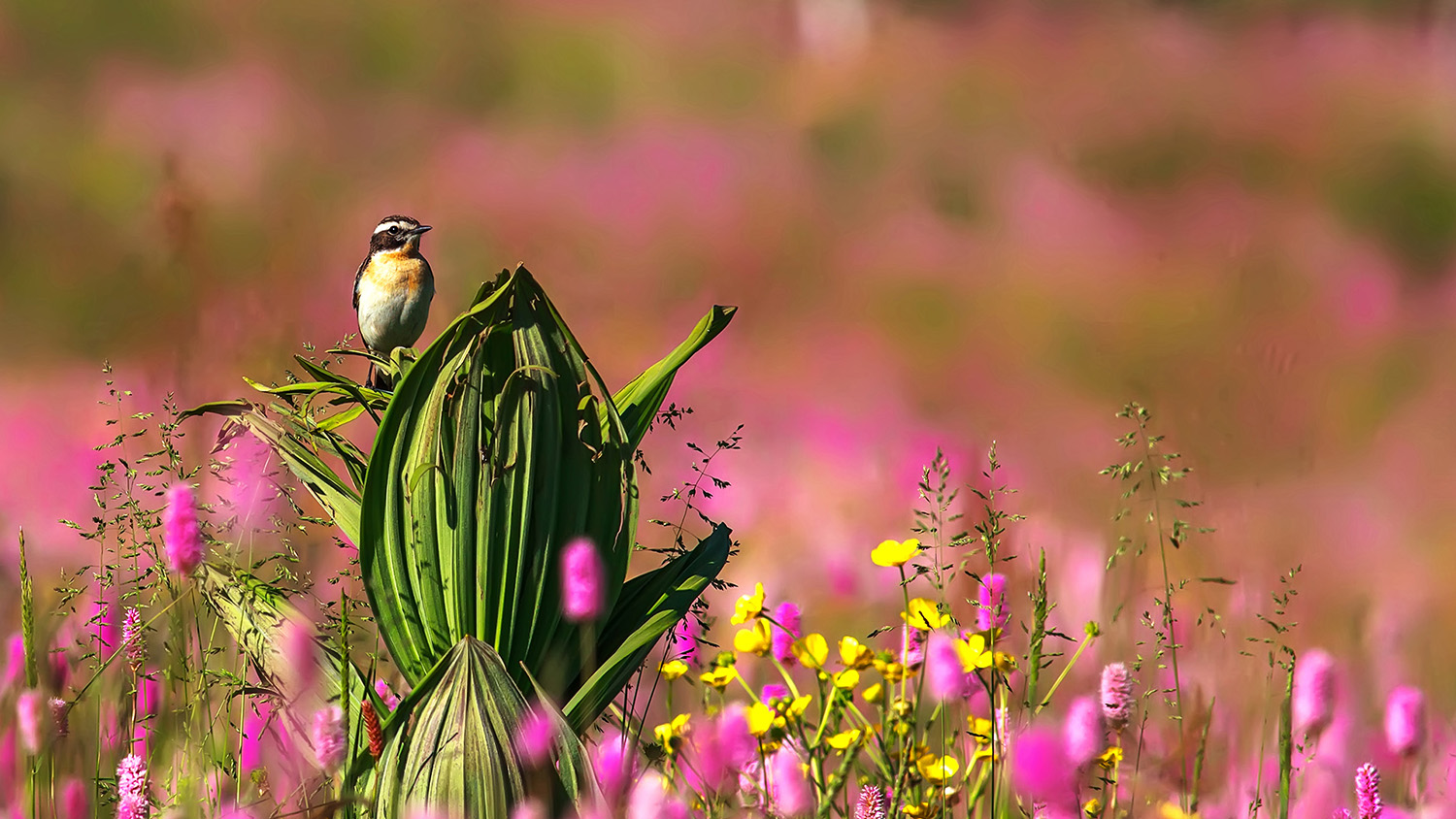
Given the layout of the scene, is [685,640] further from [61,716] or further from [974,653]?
[61,716]

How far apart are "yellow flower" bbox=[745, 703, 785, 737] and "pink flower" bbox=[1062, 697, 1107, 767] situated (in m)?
0.52

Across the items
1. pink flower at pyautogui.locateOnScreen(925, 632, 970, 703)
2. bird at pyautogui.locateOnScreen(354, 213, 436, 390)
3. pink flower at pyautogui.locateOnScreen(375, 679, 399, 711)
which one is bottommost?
pink flower at pyautogui.locateOnScreen(925, 632, 970, 703)

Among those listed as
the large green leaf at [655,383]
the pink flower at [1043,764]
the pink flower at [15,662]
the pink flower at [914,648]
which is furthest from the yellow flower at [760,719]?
the pink flower at [15,662]

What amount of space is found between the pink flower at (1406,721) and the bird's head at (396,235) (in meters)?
2.22

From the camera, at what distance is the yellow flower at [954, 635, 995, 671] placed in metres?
2.08

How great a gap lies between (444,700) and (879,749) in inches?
32.6

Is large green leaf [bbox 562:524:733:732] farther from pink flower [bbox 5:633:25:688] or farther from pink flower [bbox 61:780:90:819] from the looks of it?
pink flower [bbox 5:633:25:688]

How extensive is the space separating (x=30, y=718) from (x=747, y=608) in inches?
43.6

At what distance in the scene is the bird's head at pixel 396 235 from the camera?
305cm

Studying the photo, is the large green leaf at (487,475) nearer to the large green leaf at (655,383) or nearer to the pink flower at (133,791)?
the large green leaf at (655,383)

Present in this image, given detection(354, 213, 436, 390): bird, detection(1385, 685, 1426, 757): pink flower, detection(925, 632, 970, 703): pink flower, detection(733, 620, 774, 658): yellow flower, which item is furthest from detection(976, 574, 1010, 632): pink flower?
detection(354, 213, 436, 390): bird

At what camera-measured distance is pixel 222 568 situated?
7.24ft

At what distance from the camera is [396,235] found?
10.3 ft

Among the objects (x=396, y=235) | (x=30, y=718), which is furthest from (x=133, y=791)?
(x=396, y=235)
